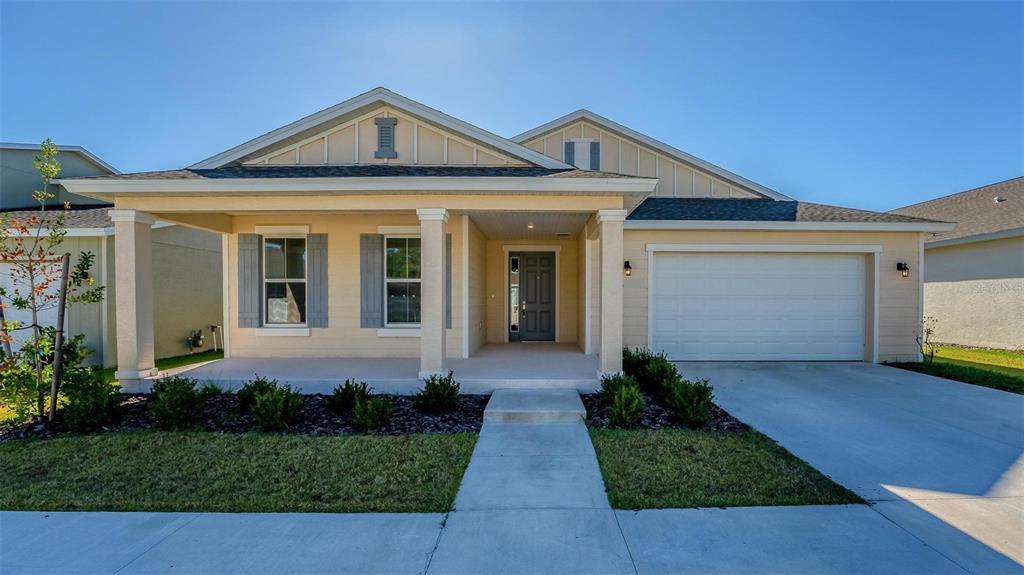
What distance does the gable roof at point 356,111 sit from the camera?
7.59 meters

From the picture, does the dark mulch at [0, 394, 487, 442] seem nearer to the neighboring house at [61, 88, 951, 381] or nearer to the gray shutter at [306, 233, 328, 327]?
the neighboring house at [61, 88, 951, 381]

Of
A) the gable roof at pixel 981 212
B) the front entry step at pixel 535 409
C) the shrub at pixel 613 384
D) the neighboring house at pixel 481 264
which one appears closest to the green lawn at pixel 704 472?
the front entry step at pixel 535 409

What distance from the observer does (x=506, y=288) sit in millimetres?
10602

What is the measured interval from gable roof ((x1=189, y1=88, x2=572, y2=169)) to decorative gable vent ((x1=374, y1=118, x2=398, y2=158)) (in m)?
0.29

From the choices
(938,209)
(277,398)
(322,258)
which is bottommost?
(277,398)

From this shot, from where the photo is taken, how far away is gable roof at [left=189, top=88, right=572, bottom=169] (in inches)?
299

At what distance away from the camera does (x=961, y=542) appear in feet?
9.05

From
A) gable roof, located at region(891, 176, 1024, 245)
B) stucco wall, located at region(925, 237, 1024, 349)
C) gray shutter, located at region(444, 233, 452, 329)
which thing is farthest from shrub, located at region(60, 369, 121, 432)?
stucco wall, located at region(925, 237, 1024, 349)

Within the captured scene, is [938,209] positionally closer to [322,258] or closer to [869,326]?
[869,326]

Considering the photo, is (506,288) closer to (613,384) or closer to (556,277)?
(556,277)

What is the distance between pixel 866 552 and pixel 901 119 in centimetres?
1566

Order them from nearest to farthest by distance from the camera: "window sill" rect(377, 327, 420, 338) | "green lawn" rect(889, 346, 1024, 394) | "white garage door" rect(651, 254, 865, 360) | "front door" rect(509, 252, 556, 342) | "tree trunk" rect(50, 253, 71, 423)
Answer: "tree trunk" rect(50, 253, 71, 423) < "green lawn" rect(889, 346, 1024, 394) < "window sill" rect(377, 327, 420, 338) < "white garage door" rect(651, 254, 865, 360) < "front door" rect(509, 252, 556, 342)

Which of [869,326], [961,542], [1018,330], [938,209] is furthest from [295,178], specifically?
[938,209]

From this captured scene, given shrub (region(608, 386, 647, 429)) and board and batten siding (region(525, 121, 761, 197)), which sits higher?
board and batten siding (region(525, 121, 761, 197))
